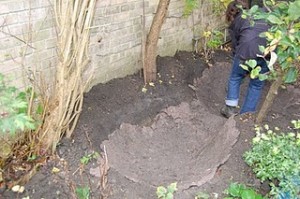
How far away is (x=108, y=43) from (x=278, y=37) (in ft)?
7.51

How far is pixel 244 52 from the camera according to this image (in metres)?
3.94

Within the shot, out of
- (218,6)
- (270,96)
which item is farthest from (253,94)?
Answer: (218,6)

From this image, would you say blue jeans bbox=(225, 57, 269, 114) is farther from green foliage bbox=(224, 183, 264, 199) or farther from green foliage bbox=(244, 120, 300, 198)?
green foliage bbox=(224, 183, 264, 199)

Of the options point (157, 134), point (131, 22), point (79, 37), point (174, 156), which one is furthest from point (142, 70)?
point (79, 37)

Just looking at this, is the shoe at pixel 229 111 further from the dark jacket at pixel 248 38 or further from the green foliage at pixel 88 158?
the green foliage at pixel 88 158

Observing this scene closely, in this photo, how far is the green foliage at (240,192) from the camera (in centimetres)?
284

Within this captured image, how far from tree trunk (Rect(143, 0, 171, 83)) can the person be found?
0.78 meters

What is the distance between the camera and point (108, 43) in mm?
4414

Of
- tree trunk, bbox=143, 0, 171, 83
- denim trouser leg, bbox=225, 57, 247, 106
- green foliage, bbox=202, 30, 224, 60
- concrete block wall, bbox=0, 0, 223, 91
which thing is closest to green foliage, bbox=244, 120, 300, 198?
denim trouser leg, bbox=225, 57, 247, 106

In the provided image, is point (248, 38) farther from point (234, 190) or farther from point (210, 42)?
point (210, 42)

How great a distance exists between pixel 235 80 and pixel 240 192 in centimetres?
172

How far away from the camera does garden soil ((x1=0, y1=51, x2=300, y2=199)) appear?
3.05m

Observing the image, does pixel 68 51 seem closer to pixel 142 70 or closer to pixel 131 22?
pixel 131 22

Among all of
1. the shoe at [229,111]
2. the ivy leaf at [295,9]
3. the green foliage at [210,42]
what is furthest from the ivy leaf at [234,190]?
the green foliage at [210,42]
